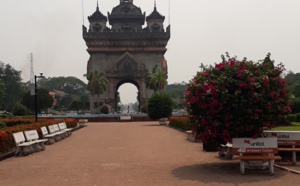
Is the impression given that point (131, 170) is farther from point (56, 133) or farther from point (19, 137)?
point (56, 133)

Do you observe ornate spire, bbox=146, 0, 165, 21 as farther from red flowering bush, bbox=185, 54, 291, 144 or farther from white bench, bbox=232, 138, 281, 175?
white bench, bbox=232, 138, 281, 175

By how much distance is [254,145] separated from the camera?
399 inches

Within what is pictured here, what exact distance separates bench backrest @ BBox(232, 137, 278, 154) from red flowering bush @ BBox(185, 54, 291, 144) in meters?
0.23

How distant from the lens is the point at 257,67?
11.1 meters

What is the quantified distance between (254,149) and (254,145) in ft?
0.34

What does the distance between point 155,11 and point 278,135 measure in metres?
63.8

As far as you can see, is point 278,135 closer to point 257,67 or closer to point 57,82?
point 257,67

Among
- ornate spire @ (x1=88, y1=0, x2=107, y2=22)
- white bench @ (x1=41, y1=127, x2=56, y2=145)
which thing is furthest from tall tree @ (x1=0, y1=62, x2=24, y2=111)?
white bench @ (x1=41, y1=127, x2=56, y2=145)

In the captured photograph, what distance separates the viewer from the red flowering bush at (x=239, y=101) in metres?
10.5

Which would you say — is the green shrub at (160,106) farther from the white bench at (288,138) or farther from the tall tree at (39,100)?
the tall tree at (39,100)

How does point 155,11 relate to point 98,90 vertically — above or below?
above

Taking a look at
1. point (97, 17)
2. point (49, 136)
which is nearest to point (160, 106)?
point (49, 136)

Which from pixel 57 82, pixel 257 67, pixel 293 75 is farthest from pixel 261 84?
pixel 57 82

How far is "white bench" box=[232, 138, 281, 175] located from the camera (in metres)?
9.85
